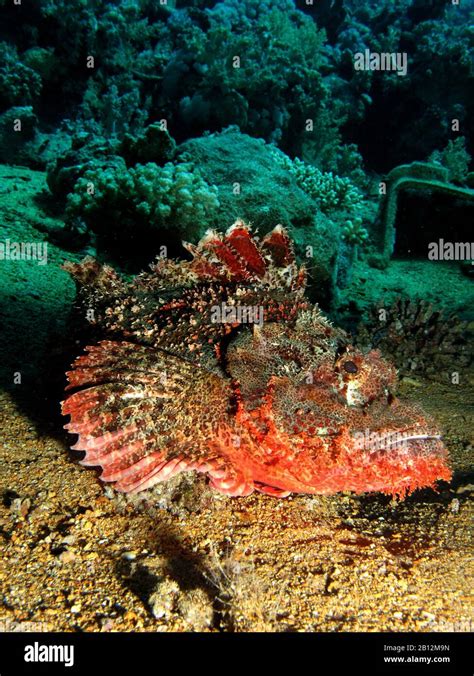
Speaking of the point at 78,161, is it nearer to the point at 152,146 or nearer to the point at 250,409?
the point at 152,146

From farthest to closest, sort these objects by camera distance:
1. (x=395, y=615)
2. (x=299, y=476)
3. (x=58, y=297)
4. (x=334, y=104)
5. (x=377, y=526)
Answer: (x=334, y=104) → (x=58, y=297) → (x=377, y=526) → (x=299, y=476) → (x=395, y=615)

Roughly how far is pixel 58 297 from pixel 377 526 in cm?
503

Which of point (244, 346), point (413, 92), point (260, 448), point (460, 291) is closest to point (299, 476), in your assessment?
point (260, 448)

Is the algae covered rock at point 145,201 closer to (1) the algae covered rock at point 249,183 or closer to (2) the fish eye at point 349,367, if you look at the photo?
(1) the algae covered rock at point 249,183

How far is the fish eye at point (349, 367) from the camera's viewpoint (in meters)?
2.81

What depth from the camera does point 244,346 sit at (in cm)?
304

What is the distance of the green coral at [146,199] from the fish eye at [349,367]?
15.4ft

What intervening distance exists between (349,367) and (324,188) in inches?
350

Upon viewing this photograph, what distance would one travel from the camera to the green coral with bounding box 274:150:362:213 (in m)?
10.5

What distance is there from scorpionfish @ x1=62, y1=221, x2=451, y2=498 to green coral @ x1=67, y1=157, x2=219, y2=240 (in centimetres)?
390

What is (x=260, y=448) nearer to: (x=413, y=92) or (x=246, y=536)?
(x=246, y=536)

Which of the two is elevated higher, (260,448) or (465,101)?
(465,101)

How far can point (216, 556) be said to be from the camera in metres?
2.51

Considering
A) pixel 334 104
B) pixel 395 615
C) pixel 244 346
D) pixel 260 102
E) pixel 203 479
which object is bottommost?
pixel 395 615
